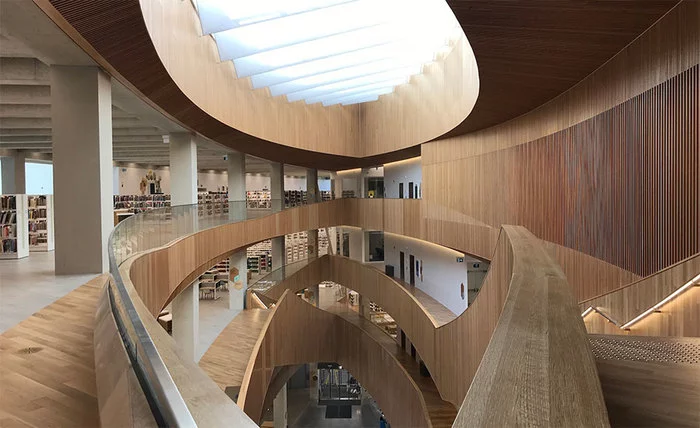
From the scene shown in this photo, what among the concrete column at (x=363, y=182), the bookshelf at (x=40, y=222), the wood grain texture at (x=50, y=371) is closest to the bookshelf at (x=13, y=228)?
the bookshelf at (x=40, y=222)

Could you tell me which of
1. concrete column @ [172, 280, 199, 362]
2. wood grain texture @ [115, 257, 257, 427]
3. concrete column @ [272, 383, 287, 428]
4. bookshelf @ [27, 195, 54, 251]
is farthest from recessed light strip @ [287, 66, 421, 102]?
wood grain texture @ [115, 257, 257, 427]

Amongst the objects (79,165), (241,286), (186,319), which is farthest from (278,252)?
(79,165)

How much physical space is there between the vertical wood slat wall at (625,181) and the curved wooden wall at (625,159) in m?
0.01

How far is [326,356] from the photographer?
697 inches

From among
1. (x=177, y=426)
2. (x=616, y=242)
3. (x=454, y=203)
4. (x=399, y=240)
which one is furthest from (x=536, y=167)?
(x=399, y=240)

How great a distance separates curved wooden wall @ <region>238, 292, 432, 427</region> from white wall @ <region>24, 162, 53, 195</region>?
36.6ft

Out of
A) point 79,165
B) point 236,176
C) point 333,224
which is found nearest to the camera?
point 79,165

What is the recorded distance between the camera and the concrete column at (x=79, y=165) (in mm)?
6625

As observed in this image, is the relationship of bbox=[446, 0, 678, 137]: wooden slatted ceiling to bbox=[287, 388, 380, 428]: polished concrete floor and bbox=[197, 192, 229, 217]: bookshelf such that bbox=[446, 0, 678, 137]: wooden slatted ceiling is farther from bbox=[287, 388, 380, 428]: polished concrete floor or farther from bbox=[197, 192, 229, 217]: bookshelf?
bbox=[287, 388, 380, 428]: polished concrete floor

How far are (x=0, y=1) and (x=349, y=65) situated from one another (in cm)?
684

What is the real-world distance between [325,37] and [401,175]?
1198 centimetres

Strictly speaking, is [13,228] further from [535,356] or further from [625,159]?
[535,356]

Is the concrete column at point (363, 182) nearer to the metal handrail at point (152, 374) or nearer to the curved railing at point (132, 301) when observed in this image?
the curved railing at point (132, 301)

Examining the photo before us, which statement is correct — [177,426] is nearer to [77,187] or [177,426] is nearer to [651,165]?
[651,165]
